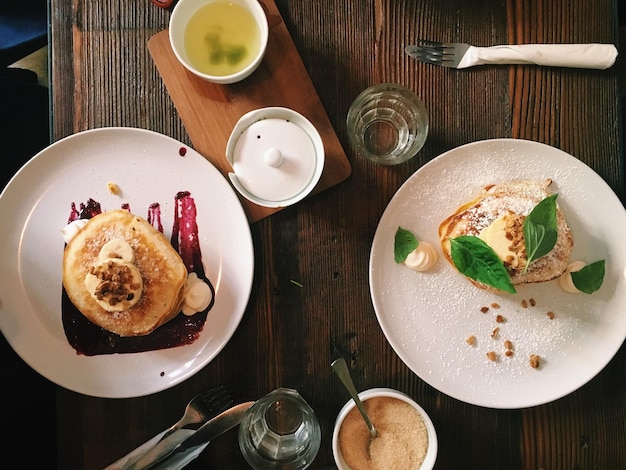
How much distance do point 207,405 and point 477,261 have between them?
0.77 m

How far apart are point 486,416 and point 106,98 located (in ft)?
4.24

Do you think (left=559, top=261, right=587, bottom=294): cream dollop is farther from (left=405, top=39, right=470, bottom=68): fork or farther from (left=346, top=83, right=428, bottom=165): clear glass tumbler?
(left=405, top=39, right=470, bottom=68): fork

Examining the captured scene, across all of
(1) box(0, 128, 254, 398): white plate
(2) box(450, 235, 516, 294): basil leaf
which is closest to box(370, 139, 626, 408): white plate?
(2) box(450, 235, 516, 294): basil leaf

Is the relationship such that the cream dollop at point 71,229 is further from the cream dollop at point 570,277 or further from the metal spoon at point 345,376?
the cream dollop at point 570,277

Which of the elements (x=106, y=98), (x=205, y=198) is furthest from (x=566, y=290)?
(x=106, y=98)

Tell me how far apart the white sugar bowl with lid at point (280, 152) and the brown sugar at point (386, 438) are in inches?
22.3

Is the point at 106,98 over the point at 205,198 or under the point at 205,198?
over

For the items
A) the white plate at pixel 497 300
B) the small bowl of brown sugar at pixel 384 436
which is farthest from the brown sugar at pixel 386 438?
the white plate at pixel 497 300

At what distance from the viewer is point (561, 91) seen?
4.54 feet

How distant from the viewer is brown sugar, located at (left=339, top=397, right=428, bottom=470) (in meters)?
1.34

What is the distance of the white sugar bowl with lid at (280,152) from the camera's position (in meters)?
1.31

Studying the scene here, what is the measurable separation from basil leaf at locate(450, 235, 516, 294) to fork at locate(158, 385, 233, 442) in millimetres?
680

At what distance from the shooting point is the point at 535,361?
136 cm

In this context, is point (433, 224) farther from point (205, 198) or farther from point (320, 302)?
point (205, 198)
